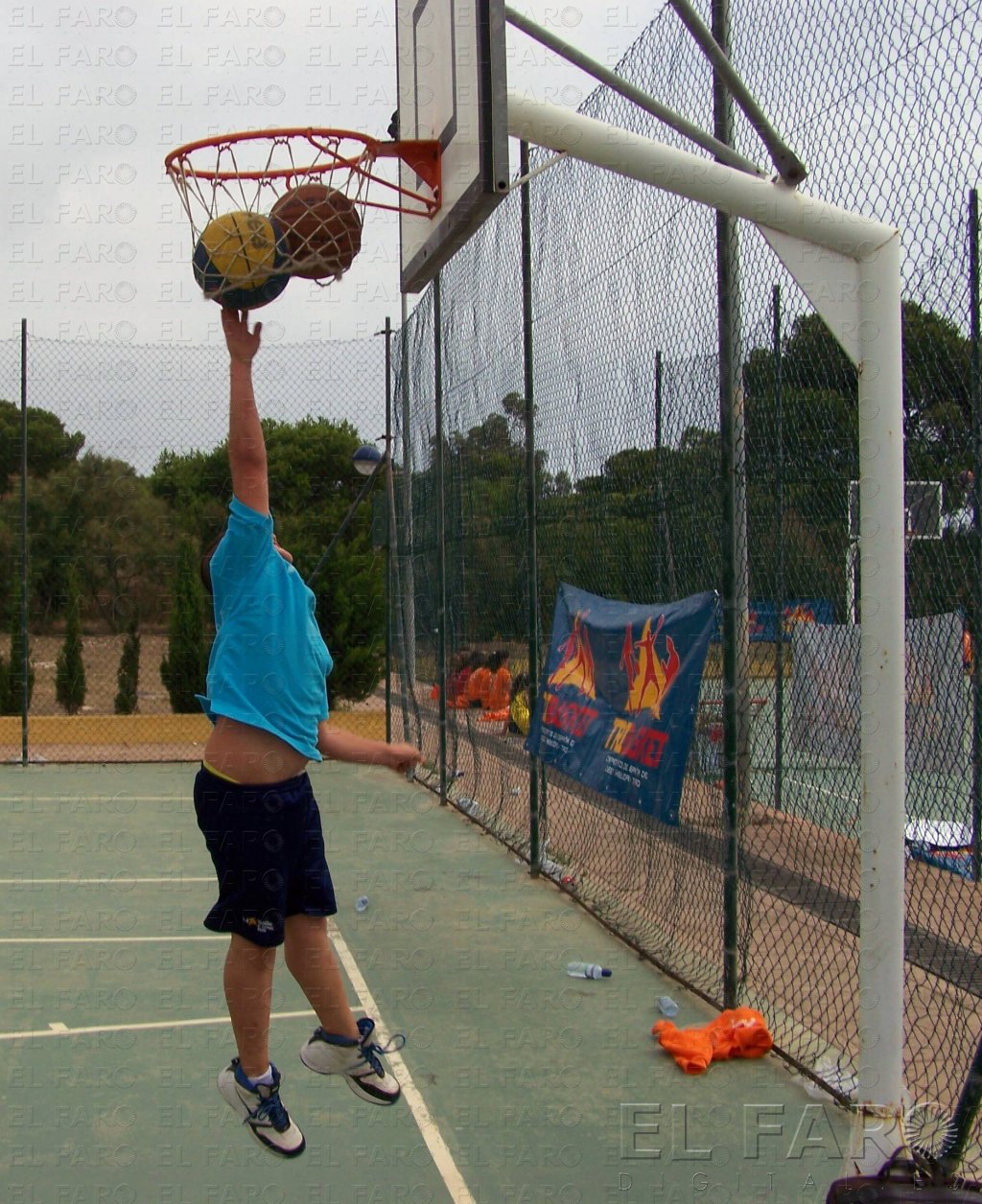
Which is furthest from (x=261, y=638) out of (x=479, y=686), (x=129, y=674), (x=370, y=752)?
(x=129, y=674)

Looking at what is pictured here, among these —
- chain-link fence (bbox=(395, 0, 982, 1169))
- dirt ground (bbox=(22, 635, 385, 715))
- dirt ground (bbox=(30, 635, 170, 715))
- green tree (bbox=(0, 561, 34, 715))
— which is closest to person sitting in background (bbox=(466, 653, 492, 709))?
chain-link fence (bbox=(395, 0, 982, 1169))

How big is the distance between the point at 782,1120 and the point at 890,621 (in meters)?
1.77

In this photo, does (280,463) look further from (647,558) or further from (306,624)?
(306,624)

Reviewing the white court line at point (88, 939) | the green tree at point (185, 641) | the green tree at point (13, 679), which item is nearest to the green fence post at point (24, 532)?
the green tree at point (13, 679)

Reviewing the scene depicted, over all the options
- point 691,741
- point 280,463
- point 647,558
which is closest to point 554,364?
point 647,558

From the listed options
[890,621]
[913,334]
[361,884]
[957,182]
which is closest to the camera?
[890,621]

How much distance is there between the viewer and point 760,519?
495 centimetres

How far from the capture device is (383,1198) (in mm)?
3340

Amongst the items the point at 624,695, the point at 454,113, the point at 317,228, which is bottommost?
the point at 624,695

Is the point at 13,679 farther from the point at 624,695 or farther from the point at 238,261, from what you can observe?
the point at 238,261

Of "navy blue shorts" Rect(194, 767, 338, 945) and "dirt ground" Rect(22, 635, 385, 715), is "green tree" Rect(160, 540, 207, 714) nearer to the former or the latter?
"dirt ground" Rect(22, 635, 385, 715)

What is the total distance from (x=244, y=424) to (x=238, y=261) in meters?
0.39

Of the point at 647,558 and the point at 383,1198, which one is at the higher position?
the point at 647,558

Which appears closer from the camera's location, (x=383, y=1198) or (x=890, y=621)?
(x=890, y=621)
